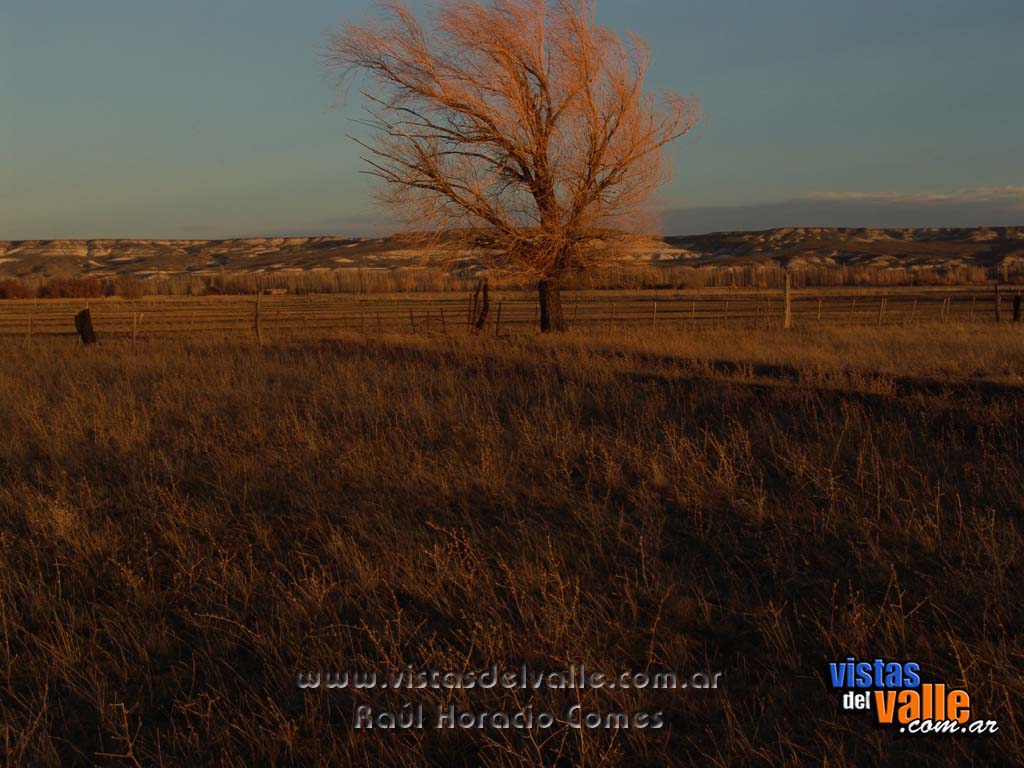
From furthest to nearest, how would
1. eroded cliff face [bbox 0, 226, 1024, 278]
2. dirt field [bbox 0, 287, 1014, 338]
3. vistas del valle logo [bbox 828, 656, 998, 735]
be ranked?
eroded cliff face [bbox 0, 226, 1024, 278] → dirt field [bbox 0, 287, 1014, 338] → vistas del valle logo [bbox 828, 656, 998, 735]

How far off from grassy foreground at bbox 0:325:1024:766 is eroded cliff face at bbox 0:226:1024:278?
309ft

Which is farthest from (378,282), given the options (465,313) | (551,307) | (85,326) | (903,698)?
(903,698)

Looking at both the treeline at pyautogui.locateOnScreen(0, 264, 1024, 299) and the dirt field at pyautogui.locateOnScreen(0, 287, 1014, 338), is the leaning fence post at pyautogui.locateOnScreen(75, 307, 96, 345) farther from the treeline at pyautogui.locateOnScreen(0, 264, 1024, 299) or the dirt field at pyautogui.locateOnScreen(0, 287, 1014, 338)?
the treeline at pyautogui.locateOnScreen(0, 264, 1024, 299)

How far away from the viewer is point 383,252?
4318 inches

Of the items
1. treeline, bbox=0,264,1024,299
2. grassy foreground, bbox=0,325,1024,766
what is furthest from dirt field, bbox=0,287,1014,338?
grassy foreground, bbox=0,325,1024,766

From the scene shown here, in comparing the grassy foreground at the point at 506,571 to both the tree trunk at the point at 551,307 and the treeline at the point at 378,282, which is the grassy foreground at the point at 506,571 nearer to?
the tree trunk at the point at 551,307

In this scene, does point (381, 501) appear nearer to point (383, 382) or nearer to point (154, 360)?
point (383, 382)

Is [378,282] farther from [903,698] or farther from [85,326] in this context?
[903,698]

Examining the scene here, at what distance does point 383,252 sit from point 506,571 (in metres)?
109

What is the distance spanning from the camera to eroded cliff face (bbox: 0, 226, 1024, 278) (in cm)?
10062

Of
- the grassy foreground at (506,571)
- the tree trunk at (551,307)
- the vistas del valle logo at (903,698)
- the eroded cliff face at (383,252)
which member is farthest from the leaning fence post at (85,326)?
the eroded cliff face at (383,252)

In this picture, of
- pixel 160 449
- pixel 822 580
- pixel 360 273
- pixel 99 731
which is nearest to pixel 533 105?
pixel 160 449

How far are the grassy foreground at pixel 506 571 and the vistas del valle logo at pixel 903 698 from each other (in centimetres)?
7

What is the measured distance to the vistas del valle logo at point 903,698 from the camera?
9.35ft
